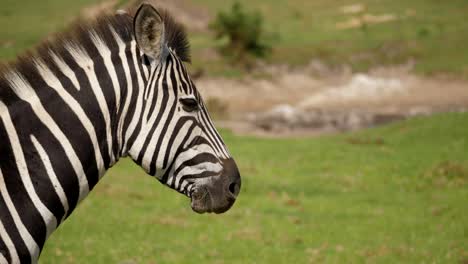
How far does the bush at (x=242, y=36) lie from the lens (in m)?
36.1

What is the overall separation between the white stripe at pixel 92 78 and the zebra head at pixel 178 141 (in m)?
0.16

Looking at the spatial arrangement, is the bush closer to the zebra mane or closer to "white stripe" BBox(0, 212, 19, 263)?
the zebra mane

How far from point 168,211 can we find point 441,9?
124ft

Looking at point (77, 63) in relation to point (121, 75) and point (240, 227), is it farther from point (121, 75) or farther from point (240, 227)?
point (240, 227)

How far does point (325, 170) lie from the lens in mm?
17562

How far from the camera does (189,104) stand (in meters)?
4.08

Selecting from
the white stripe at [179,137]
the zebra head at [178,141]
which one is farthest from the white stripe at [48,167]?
the white stripe at [179,137]

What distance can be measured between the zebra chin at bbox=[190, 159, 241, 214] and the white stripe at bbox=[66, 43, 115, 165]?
55 cm

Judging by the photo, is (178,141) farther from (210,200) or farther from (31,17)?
(31,17)

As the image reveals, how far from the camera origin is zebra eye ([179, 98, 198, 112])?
406 cm

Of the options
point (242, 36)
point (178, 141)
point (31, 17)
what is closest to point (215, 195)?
point (178, 141)

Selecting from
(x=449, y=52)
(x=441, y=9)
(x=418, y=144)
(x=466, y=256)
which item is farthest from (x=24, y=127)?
(x=441, y=9)

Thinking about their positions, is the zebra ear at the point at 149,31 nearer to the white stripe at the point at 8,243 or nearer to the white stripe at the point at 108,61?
the white stripe at the point at 108,61

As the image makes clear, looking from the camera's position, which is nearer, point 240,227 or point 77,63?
point 77,63
